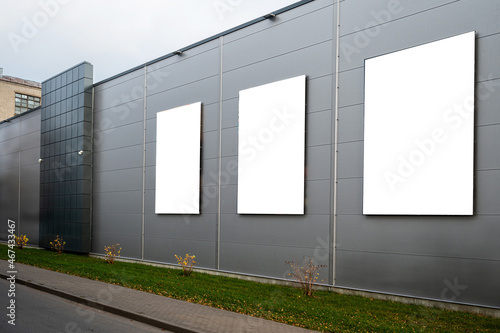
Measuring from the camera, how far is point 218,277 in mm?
15133

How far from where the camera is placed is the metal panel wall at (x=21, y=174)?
27.8 m

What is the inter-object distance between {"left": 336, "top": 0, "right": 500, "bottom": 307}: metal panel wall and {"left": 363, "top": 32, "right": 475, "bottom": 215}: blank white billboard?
0.23 metres

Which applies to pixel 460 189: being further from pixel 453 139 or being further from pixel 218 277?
pixel 218 277

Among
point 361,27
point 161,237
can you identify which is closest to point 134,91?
point 161,237

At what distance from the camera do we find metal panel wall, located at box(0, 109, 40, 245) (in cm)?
2780

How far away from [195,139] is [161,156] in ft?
7.27

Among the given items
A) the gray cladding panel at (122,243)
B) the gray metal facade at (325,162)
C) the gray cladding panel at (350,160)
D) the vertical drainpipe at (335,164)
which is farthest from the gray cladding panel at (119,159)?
the gray cladding panel at (350,160)

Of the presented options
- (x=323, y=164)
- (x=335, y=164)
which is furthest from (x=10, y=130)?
(x=335, y=164)

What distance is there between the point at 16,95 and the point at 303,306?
48129 mm

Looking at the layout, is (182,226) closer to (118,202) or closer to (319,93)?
(118,202)

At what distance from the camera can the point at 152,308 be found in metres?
9.63

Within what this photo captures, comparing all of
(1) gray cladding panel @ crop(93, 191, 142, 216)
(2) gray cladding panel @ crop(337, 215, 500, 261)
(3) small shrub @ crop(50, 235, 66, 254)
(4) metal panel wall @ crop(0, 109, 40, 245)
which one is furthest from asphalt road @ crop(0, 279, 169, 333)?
(4) metal panel wall @ crop(0, 109, 40, 245)

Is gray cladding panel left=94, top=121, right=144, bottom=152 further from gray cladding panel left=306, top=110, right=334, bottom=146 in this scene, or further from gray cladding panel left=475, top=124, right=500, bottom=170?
gray cladding panel left=475, top=124, right=500, bottom=170

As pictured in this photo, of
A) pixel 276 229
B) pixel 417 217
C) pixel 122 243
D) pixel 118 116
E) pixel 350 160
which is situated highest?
pixel 118 116
